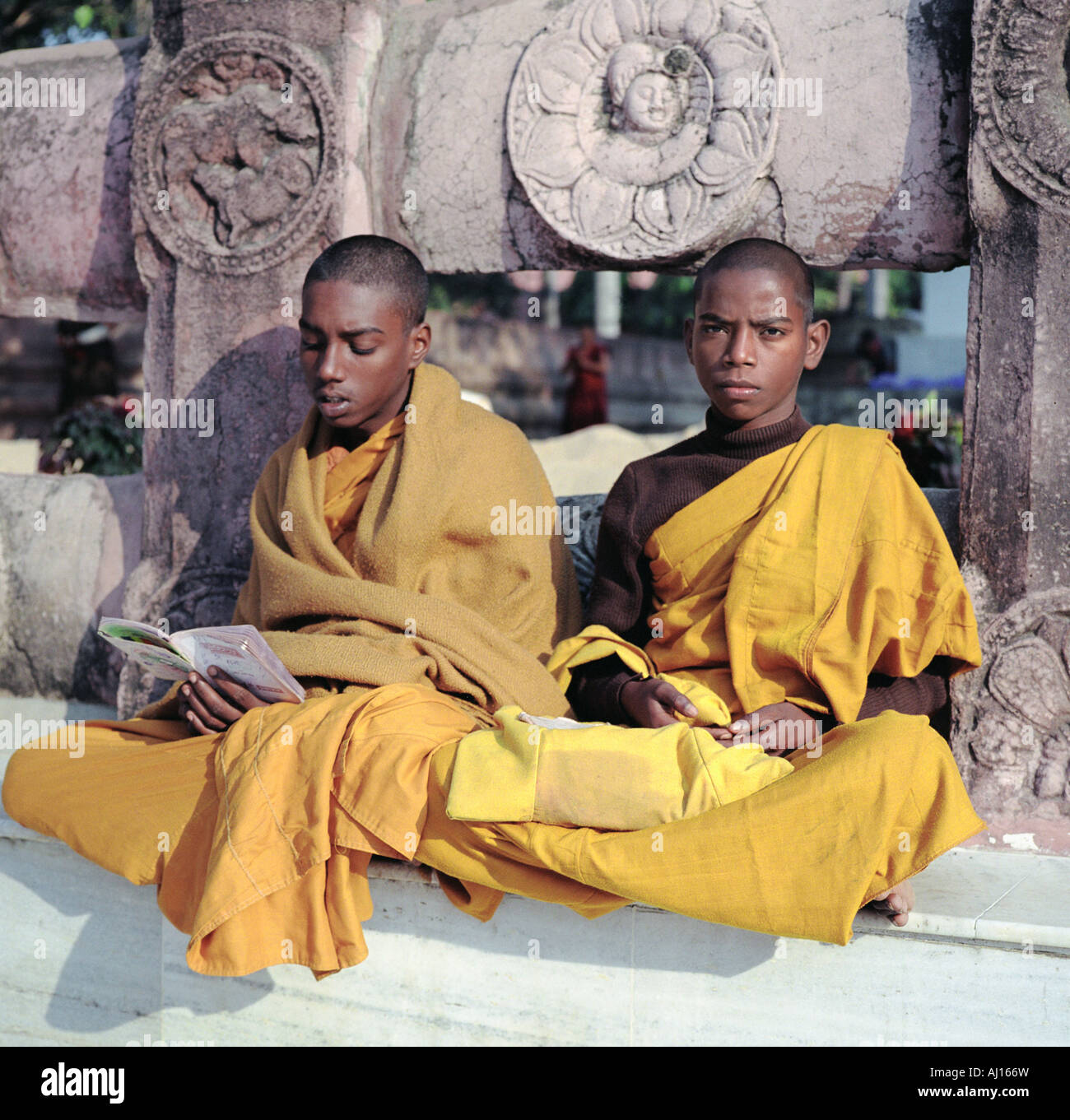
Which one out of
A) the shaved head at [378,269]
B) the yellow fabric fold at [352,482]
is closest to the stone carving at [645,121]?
the shaved head at [378,269]

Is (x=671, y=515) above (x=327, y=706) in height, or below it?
above

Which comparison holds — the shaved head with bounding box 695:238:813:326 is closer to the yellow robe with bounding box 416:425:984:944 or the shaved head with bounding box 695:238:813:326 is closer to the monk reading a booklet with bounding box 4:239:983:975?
the monk reading a booklet with bounding box 4:239:983:975

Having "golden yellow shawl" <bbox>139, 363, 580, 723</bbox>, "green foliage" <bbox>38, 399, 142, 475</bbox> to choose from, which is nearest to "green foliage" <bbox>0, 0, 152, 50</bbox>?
"green foliage" <bbox>38, 399, 142, 475</bbox>

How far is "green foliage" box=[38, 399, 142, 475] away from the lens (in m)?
7.39

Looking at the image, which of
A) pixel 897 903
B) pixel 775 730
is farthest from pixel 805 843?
pixel 775 730

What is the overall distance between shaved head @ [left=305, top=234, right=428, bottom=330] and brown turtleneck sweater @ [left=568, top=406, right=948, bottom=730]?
2.65 ft

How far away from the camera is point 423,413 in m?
3.34

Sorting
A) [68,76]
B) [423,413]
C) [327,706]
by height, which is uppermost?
[68,76]

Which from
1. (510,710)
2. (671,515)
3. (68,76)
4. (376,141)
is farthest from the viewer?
(68,76)

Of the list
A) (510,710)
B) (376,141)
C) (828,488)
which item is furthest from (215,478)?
(828,488)

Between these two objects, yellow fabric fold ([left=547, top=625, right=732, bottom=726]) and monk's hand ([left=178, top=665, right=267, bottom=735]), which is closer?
yellow fabric fold ([left=547, top=625, right=732, bottom=726])

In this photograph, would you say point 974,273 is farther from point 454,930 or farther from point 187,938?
point 187,938

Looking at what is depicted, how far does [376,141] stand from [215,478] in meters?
1.31

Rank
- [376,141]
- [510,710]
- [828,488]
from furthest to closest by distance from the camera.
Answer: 1. [376,141]
2. [828,488]
3. [510,710]
